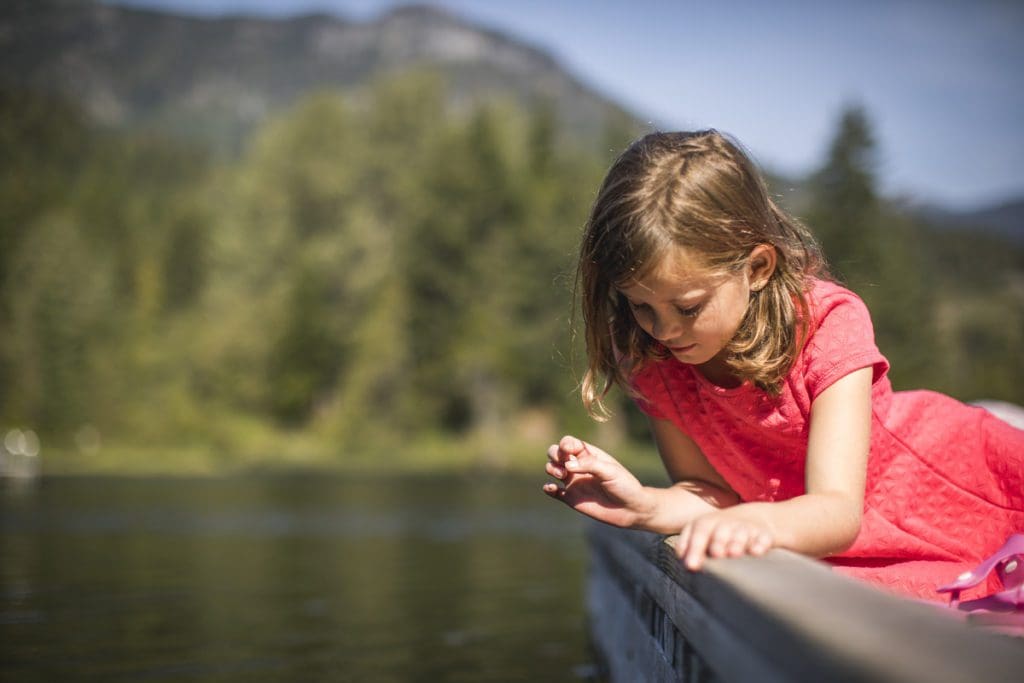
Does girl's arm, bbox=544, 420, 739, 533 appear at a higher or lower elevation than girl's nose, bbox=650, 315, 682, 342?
lower

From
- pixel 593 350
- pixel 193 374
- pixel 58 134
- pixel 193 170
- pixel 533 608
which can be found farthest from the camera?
pixel 193 170

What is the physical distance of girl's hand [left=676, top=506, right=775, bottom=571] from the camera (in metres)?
1.77

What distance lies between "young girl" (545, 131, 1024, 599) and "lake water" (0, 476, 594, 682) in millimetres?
2509

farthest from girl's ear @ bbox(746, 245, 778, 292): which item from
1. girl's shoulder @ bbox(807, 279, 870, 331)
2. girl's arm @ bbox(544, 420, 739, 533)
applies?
girl's arm @ bbox(544, 420, 739, 533)

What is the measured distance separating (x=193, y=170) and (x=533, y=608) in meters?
107

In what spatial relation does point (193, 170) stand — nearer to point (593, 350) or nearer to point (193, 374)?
point (193, 374)

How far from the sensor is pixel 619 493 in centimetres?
233

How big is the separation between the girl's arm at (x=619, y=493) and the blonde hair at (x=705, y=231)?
0.23 meters

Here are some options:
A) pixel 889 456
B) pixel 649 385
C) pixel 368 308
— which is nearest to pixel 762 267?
pixel 649 385

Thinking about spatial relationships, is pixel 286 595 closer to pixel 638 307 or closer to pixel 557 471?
pixel 557 471

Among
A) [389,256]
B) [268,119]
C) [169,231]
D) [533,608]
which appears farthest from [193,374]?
[533,608]

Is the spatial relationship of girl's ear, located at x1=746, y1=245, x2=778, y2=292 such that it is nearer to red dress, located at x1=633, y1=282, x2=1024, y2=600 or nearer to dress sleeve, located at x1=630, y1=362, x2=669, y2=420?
red dress, located at x1=633, y1=282, x2=1024, y2=600

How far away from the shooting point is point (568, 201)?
48625 mm

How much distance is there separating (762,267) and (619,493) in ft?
1.88
